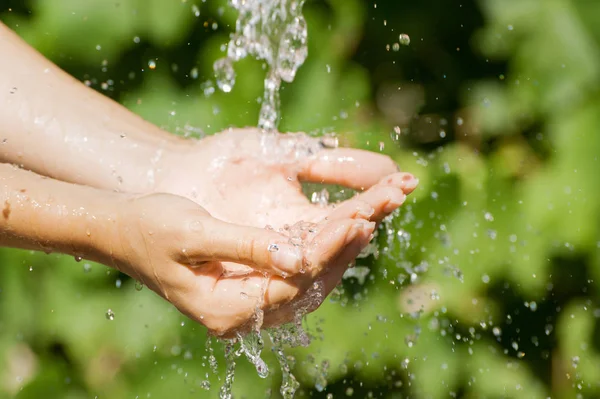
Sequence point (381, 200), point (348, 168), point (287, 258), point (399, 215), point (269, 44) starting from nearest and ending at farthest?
point (287, 258)
point (381, 200)
point (348, 168)
point (269, 44)
point (399, 215)

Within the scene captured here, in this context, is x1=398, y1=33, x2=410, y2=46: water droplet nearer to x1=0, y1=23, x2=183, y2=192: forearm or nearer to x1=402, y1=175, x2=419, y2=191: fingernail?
x1=0, y1=23, x2=183, y2=192: forearm

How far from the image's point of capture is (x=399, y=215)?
1535 millimetres

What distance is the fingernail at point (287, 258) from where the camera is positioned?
79cm

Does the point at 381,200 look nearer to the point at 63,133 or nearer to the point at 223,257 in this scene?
the point at 223,257

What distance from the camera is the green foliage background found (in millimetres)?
1495

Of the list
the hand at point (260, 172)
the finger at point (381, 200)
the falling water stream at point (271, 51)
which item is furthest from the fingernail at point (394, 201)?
the falling water stream at point (271, 51)

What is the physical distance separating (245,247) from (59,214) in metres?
0.23

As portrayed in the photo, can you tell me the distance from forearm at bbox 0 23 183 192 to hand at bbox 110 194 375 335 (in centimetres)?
27

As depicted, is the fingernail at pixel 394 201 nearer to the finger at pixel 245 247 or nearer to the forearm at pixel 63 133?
the finger at pixel 245 247

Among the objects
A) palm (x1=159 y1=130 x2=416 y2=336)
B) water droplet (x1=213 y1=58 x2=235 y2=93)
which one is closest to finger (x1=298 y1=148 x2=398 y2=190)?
palm (x1=159 y1=130 x2=416 y2=336)

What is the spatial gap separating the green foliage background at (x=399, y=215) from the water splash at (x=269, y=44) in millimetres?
23

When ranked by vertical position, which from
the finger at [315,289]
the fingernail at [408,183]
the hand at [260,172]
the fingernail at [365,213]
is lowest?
the hand at [260,172]

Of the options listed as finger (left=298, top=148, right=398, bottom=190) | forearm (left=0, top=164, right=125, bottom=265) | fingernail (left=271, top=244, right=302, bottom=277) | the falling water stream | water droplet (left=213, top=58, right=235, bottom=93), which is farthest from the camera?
water droplet (left=213, top=58, right=235, bottom=93)

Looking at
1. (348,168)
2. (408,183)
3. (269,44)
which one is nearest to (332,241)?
(408,183)
